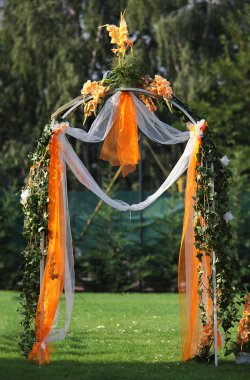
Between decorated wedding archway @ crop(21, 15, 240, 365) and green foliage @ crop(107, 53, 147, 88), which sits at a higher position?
green foliage @ crop(107, 53, 147, 88)

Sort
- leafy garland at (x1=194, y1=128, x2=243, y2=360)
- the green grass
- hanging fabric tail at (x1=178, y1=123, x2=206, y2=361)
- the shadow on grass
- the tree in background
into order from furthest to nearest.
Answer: the tree in background → hanging fabric tail at (x1=178, y1=123, x2=206, y2=361) → leafy garland at (x1=194, y1=128, x2=243, y2=360) → the green grass → the shadow on grass

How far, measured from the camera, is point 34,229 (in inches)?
285

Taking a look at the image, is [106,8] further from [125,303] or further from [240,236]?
[125,303]

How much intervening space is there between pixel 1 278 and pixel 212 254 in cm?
916

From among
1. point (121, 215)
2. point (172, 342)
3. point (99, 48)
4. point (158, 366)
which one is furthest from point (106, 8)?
point (158, 366)

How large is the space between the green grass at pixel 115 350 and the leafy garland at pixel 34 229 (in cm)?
44

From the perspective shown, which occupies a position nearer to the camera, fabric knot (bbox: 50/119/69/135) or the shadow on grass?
the shadow on grass

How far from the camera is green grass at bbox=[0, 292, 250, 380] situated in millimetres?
6590

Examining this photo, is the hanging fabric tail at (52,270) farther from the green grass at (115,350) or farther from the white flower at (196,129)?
the white flower at (196,129)

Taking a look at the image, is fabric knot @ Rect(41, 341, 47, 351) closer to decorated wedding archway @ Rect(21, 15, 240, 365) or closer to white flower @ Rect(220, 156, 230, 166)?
decorated wedding archway @ Rect(21, 15, 240, 365)

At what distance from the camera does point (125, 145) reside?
286 inches

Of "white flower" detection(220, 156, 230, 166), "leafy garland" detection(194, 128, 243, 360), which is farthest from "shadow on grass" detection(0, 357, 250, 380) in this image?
"white flower" detection(220, 156, 230, 166)

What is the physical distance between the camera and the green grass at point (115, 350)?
6.59m

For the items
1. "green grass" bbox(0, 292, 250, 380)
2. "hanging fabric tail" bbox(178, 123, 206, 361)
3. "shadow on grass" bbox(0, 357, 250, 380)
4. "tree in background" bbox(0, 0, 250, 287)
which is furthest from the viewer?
"tree in background" bbox(0, 0, 250, 287)
